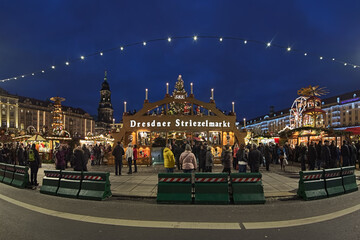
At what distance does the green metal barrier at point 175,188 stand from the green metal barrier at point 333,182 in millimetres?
5180

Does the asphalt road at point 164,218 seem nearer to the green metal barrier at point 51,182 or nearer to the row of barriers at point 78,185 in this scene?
the row of barriers at point 78,185

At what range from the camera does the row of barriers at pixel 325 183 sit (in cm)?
869

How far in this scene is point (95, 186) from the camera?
29.2ft

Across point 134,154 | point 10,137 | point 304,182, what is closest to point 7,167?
point 134,154

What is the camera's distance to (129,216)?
670 cm

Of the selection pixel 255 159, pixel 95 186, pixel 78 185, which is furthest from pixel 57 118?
pixel 255 159

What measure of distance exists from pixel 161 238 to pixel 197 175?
11.5ft

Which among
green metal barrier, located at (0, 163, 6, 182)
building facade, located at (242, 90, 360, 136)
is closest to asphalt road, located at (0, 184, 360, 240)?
green metal barrier, located at (0, 163, 6, 182)

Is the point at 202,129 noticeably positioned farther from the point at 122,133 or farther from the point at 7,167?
the point at 7,167

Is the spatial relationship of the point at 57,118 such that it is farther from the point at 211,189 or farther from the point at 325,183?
the point at 325,183

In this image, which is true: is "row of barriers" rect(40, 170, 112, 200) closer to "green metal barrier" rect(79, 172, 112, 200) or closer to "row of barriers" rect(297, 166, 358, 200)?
"green metal barrier" rect(79, 172, 112, 200)

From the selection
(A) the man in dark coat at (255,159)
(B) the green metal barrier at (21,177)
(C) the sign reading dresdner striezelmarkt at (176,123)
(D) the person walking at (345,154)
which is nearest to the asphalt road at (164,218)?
(B) the green metal barrier at (21,177)

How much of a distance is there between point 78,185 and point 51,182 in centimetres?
146

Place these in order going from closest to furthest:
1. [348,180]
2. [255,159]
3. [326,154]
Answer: [348,180] < [255,159] < [326,154]
